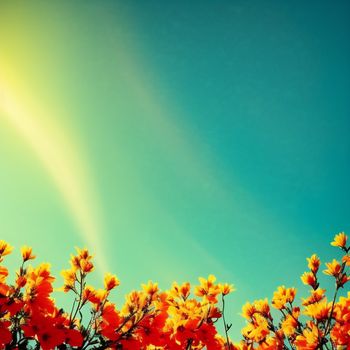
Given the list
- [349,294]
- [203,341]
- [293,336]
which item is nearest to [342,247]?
[349,294]

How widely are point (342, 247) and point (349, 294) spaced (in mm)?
764

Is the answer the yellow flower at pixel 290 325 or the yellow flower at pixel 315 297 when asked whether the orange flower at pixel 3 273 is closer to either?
the yellow flower at pixel 290 325

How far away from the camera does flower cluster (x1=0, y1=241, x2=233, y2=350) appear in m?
3.21

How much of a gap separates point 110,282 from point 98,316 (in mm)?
552

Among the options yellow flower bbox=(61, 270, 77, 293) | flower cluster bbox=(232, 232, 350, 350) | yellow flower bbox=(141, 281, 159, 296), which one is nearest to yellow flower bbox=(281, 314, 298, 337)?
flower cluster bbox=(232, 232, 350, 350)

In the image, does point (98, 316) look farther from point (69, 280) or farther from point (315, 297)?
point (315, 297)

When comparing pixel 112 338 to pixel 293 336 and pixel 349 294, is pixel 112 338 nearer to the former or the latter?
pixel 293 336

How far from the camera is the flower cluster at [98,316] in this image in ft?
10.5

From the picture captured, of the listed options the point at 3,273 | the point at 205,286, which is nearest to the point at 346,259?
the point at 205,286

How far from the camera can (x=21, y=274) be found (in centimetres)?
367

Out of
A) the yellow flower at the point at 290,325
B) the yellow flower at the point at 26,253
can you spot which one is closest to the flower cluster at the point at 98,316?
the yellow flower at the point at 26,253

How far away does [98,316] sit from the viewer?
3654mm

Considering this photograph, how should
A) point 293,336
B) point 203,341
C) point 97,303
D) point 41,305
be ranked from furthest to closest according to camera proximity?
point 293,336, point 97,303, point 203,341, point 41,305

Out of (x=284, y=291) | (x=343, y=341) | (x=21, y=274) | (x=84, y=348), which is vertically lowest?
(x=84, y=348)
